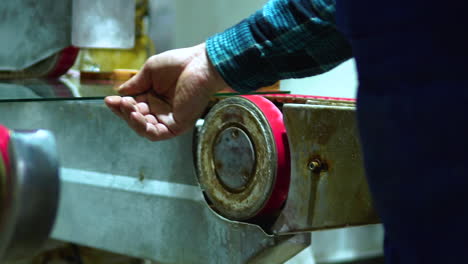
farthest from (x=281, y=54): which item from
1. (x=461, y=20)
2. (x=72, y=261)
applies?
(x=72, y=261)

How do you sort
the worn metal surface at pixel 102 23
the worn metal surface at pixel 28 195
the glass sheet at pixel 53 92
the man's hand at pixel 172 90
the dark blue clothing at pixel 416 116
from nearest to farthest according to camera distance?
the worn metal surface at pixel 28 195 < the dark blue clothing at pixel 416 116 < the glass sheet at pixel 53 92 < the man's hand at pixel 172 90 < the worn metal surface at pixel 102 23

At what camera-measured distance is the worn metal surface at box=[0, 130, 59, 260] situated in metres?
0.31

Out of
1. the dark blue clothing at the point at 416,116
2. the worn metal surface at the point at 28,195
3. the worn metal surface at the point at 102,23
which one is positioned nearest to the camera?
the worn metal surface at the point at 28,195

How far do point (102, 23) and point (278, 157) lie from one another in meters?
0.43

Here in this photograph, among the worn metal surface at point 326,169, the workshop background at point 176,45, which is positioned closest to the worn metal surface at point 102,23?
the workshop background at point 176,45

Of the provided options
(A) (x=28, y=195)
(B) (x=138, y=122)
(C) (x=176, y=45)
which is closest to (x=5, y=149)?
(A) (x=28, y=195)

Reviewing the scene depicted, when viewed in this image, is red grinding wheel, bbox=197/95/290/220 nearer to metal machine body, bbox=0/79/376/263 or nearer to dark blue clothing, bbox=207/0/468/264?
metal machine body, bbox=0/79/376/263

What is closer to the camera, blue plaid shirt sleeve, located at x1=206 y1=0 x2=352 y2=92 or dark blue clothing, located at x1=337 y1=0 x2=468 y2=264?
dark blue clothing, located at x1=337 y1=0 x2=468 y2=264

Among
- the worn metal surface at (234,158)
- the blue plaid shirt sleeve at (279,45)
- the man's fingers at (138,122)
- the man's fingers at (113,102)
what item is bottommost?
Answer: the worn metal surface at (234,158)

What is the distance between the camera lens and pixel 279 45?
0.77 m

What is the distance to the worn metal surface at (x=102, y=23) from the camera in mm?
938

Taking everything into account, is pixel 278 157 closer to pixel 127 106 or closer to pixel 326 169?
pixel 326 169

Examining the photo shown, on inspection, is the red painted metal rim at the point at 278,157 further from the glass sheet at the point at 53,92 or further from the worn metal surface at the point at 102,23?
the worn metal surface at the point at 102,23

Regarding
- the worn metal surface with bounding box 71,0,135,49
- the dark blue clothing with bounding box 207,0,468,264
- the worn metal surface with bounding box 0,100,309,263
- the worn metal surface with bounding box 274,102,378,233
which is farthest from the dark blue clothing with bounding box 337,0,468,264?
the worn metal surface with bounding box 71,0,135,49
